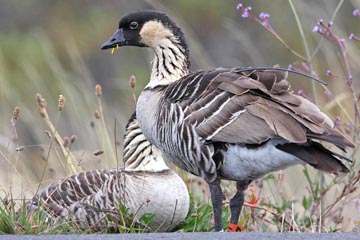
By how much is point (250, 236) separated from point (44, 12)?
18.1 m

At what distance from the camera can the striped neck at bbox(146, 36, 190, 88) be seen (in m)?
8.67

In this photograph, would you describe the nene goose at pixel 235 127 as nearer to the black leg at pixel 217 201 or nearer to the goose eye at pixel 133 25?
the black leg at pixel 217 201

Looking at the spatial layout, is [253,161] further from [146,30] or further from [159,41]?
[146,30]

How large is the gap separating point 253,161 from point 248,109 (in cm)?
36

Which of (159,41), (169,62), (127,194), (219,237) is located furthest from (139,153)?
(219,237)

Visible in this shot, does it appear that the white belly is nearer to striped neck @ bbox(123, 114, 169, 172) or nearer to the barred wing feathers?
the barred wing feathers

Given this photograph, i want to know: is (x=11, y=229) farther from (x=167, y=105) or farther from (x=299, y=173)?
(x=299, y=173)

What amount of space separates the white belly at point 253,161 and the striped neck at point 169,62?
1140mm

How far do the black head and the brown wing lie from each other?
2.41ft

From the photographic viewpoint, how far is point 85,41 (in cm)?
2231

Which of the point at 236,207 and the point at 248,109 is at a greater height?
the point at 248,109

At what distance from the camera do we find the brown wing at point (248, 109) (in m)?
Result: 7.30

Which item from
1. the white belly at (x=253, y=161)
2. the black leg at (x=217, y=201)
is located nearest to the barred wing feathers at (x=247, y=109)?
the white belly at (x=253, y=161)

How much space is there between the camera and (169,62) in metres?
8.71
